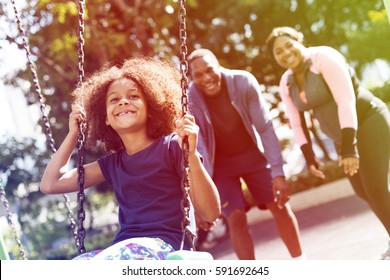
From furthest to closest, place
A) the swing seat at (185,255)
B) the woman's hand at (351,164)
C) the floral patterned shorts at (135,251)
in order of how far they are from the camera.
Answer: the woman's hand at (351,164) → the floral patterned shorts at (135,251) → the swing seat at (185,255)

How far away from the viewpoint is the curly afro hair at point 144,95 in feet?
7.96

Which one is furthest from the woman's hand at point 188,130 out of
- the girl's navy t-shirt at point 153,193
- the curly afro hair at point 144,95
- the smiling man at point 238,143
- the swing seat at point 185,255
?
the smiling man at point 238,143

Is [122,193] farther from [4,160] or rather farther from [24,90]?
[24,90]

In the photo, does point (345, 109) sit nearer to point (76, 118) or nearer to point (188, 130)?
point (188, 130)

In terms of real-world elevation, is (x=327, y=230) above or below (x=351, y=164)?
below

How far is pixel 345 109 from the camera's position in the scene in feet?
9.83

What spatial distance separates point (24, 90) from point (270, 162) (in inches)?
133

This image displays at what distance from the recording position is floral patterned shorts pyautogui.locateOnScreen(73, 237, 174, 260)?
6.48 ft

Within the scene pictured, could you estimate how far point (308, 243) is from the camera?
499 cm

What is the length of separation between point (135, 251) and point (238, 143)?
5.00ft

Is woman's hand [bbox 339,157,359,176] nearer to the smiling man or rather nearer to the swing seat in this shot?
the smiling man

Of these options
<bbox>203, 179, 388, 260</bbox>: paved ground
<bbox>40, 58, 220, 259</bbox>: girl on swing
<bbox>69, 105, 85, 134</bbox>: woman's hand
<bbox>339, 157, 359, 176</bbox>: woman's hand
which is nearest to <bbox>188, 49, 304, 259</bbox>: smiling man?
<bbox>339, 157, 359, 176</bbox>: woman's hand

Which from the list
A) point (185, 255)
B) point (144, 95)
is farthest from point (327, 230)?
point (185, 255)

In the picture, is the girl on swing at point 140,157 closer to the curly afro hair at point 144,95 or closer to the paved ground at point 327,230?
the curly afro hair at point 144,95
